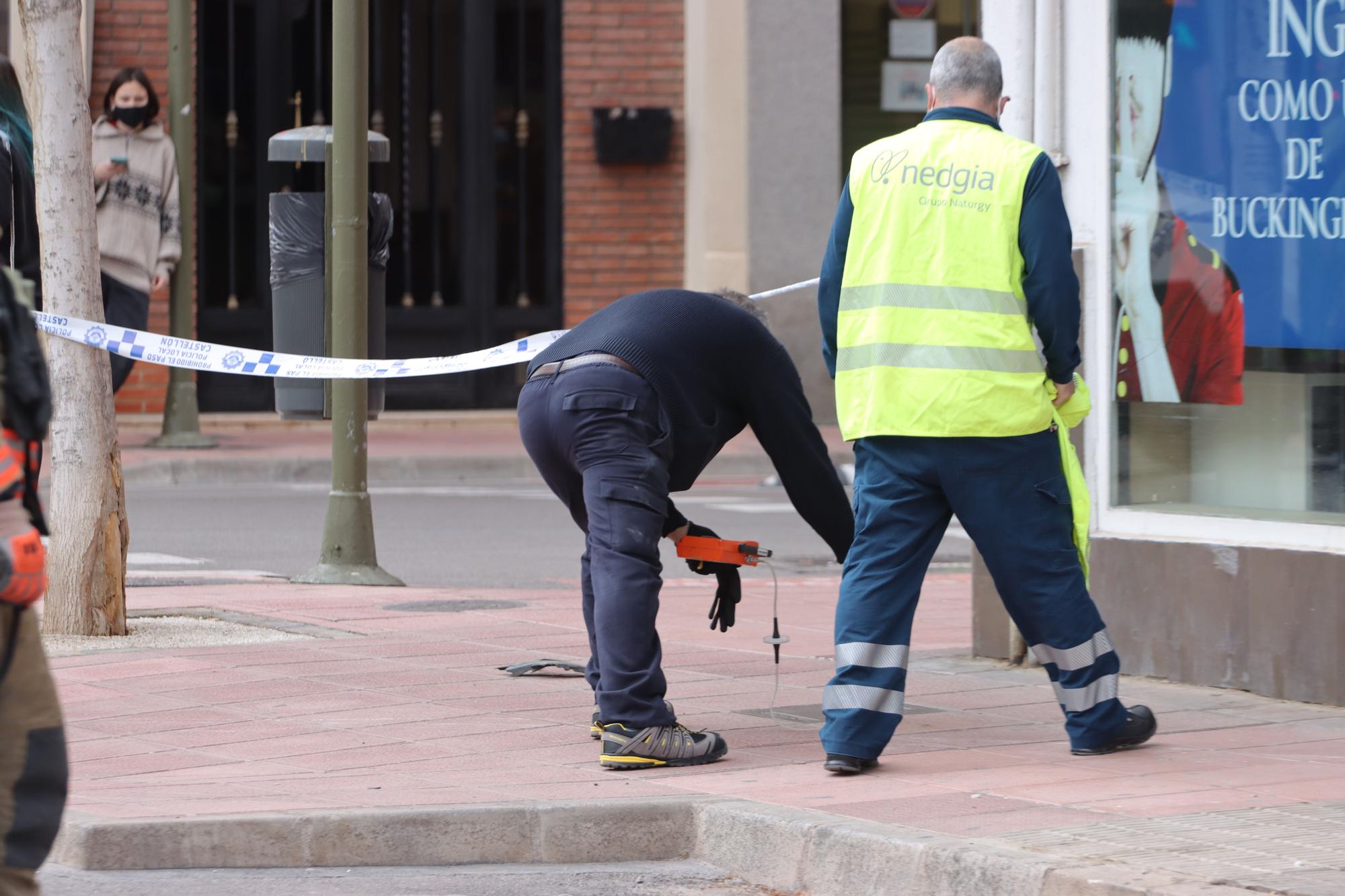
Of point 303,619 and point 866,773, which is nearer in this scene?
point 866,773

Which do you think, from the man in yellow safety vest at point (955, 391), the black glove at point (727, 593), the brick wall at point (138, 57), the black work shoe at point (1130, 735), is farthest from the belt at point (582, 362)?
the brick wall at point (138, 57)

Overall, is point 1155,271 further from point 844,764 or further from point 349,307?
point 349,307

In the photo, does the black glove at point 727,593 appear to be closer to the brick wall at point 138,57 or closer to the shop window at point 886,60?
the brick wall at point 138,57

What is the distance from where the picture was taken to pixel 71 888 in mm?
4824

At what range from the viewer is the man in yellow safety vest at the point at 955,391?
5.71 metres

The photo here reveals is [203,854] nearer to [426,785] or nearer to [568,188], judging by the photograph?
[426,785]

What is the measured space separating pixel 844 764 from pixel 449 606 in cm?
377

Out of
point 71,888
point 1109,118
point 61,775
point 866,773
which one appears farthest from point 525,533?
point 61,775

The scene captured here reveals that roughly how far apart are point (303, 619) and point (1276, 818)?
4511 millimetres

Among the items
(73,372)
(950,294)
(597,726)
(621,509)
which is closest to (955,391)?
(950,294)

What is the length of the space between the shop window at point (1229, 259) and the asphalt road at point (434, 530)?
3912mm

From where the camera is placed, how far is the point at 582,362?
19.3 feet

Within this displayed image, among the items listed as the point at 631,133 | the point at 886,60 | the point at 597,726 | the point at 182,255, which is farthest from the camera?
the point at 886,60

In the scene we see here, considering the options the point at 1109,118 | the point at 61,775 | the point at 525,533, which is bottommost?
the point at 525,533
